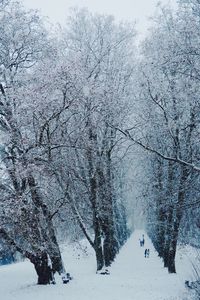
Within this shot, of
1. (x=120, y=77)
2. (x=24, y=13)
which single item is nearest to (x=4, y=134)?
(x=24, y=13)

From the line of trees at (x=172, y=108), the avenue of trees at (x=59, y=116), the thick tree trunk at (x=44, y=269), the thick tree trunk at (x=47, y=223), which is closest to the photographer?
the avenue of trees at (x=59, y=116)

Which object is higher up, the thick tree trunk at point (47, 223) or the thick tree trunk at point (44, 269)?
the thick tree trunk at point (47, 223)

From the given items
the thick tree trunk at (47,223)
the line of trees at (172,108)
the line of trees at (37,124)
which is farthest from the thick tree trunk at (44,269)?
the line of trees at (172,108)

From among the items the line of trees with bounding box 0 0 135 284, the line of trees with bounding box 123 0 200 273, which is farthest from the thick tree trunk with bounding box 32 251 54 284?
the line of trees with bounding box 123 0 200 273

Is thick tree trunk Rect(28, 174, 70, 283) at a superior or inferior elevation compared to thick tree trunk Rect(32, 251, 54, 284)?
superior

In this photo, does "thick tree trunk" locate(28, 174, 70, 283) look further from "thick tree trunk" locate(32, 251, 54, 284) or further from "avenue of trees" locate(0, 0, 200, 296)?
"thick tree trunk" locate(32, 251, 54, 284)

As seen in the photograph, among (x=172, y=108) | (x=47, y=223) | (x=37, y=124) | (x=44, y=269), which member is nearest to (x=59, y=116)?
(x=37, y=124)

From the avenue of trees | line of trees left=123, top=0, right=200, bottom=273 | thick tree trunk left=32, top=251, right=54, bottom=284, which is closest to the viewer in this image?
the avenue of trees

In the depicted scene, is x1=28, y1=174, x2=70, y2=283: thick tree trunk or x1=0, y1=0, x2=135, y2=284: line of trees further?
x1=28, y1=174, x2=70, y2=283: thick tree trunk

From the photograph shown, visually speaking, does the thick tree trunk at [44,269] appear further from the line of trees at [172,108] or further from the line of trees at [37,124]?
the line of trees at [172,108]

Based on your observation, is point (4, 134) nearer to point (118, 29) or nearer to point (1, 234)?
point (1, 234)

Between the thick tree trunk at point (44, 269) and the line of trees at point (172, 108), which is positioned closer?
the line of trees at point (172, 108)

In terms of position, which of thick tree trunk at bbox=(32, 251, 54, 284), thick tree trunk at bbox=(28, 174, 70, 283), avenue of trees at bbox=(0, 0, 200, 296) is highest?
avenue of trees at bbox=(0, 0, 200, 296)

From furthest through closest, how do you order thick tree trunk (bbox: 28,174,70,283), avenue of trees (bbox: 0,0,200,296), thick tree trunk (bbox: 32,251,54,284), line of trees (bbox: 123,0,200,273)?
thick tree trunk (bbox: 32,251,54,284), thick tree trunk (bbox: 28,174,70,283), line of trees (bbox: 123,0,200,273), avenue of trees (bbox: 0,0,200,296)
